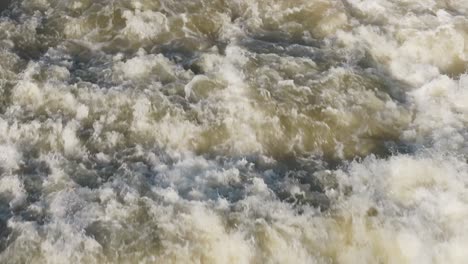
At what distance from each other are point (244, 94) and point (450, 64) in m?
3.00

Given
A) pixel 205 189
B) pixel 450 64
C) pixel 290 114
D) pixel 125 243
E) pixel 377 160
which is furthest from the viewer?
pixel 450 64

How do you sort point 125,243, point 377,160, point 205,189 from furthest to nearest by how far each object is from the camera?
point 377,160 < point 205,189 < point 125,243

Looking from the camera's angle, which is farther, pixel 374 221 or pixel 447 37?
pixel 447 37

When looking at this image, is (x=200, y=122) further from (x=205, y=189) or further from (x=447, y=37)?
(x=447, y=37)

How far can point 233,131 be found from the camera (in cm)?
621

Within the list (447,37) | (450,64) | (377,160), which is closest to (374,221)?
(377,160)

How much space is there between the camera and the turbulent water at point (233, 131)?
5055 mm

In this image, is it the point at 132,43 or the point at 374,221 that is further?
the point at 132,43

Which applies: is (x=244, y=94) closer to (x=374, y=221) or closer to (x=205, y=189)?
(x=205, y=189)

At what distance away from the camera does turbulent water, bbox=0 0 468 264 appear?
16.6ft

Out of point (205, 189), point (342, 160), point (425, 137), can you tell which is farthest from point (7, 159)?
point (425, 137)

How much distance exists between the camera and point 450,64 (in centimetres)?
741

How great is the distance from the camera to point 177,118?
6.31 meters

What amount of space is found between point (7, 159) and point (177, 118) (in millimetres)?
1913
